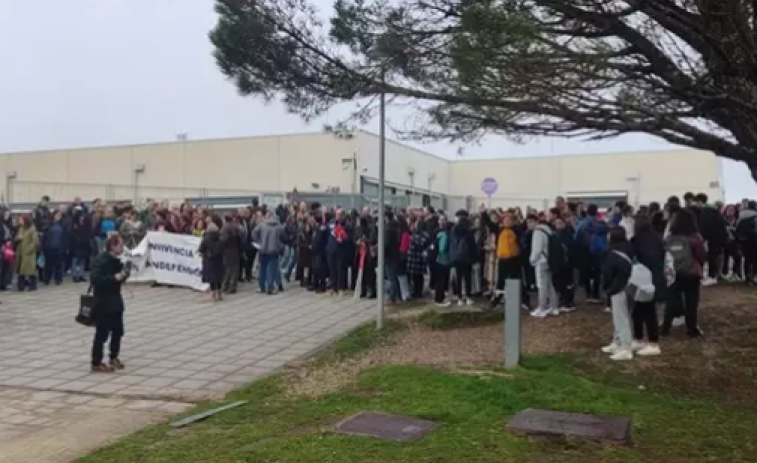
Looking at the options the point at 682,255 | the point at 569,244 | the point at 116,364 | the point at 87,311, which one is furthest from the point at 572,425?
the point at 569,244

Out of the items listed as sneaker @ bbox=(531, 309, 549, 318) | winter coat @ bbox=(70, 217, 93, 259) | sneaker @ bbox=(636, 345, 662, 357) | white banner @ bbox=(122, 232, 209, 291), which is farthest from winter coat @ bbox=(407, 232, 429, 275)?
winter coat @ bbox=(70, 217, 93, 259)

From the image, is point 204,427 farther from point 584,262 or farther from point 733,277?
point 733,277

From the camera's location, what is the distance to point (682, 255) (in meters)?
10.5

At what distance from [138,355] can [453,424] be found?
218 inches

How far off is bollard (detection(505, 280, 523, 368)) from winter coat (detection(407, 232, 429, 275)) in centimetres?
646

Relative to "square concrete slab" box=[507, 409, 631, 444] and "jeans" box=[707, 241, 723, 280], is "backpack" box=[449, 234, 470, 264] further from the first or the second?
"square concrete slab" box=[507, 409, 631, 444]

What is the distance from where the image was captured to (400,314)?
13.6m

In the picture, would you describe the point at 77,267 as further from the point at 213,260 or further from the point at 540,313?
the point at 540,313

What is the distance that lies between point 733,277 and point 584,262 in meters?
4.77

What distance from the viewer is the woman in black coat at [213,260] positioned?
16.0 metres

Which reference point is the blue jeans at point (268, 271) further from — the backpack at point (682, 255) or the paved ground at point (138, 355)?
the backpack at point (682, 255)

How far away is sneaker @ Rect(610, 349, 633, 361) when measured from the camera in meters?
9.52

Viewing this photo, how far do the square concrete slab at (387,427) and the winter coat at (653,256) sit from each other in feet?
14.8

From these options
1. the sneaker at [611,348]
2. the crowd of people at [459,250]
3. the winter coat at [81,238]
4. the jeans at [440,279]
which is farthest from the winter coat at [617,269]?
the winter coat at [81,238]
